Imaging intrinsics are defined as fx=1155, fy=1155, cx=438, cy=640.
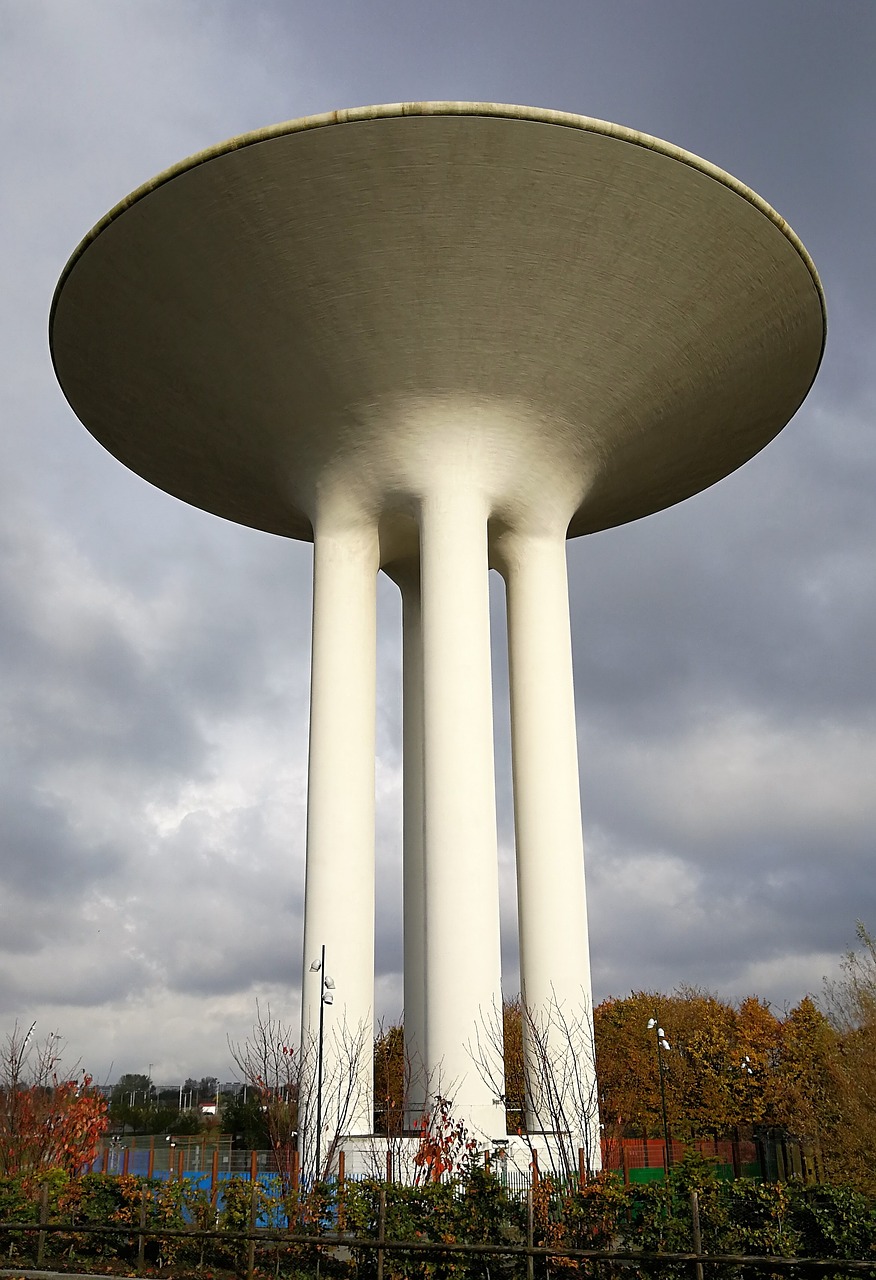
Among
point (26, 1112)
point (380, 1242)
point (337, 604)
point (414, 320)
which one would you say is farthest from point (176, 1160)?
point (414, 320)

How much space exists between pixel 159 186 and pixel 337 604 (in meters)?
6.92

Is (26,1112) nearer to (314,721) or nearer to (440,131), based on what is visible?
(314,721)

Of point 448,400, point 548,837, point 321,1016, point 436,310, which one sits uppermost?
point 436,310

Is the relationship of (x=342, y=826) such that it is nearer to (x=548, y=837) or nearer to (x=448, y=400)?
(x=548, y=837)

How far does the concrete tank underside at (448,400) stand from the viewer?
1515cm

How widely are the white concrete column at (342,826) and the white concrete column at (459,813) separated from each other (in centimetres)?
139

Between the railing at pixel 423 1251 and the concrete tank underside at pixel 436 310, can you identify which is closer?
the railing at pixel 423 1251

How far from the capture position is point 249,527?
2372 cm

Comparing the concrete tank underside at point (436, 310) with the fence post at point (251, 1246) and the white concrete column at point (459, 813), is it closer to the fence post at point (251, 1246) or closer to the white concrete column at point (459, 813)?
the white concrete column at point (459, 813)

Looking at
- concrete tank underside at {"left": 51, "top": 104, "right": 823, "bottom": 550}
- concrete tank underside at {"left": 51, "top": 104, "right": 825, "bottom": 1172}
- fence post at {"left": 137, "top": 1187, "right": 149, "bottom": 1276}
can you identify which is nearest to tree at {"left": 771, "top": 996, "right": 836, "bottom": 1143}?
concrete tank underside at {"left": 51, "top": 104, "right": 825, "bottom": 1172}

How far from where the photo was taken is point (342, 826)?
17688 millimetres

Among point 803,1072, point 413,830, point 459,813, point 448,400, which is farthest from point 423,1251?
point 803,1072

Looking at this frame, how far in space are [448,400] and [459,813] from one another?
21.0 ft

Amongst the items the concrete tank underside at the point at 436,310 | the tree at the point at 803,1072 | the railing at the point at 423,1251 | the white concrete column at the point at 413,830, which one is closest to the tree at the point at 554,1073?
the white concrete column at the point at 413,830
